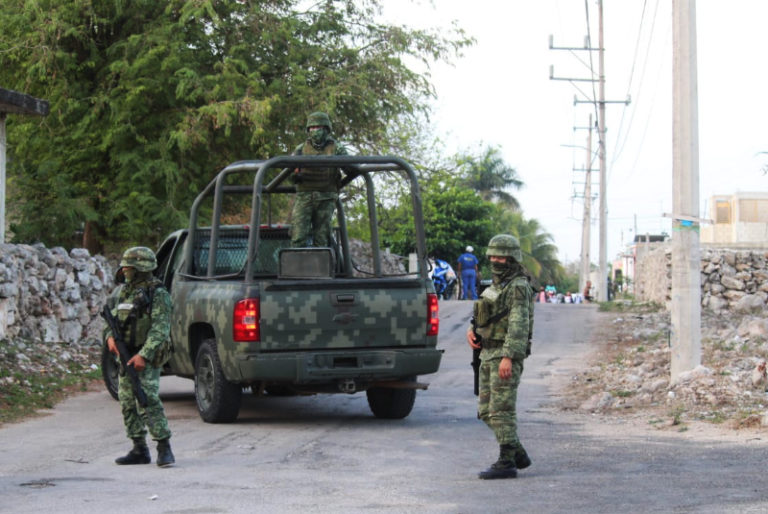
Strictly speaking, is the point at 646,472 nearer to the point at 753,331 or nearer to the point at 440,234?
the point at 753,331

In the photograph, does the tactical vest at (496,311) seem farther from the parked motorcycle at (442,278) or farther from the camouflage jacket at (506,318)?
the parked motorcycle at (442,278)

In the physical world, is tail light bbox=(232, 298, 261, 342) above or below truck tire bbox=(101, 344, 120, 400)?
above

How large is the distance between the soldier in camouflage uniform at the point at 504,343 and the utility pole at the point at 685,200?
466cm

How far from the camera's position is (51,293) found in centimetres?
1552

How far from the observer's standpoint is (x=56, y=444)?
9000 millimetres

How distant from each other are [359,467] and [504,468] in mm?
1130

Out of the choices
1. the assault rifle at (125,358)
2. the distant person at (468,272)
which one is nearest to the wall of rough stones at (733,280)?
the distant person at (468,272)

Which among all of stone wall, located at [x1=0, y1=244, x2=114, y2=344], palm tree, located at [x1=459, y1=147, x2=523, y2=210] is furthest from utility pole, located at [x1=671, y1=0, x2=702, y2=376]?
palm tree, located at [x1=459, y1=147, x2=523, y2=210]

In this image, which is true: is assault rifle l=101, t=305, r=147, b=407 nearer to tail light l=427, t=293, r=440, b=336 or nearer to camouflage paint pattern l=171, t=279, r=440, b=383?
camouflage paint pattern l=171, t=279, r=440, b=383

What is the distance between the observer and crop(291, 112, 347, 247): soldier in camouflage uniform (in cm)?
1084

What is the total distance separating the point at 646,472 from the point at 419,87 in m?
16.1

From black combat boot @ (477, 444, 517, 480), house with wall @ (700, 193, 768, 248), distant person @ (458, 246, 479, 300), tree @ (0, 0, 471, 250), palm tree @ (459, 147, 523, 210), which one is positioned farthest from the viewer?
palm tree @ (459, 147, 523, 210)

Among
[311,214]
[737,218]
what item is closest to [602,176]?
[737,218]

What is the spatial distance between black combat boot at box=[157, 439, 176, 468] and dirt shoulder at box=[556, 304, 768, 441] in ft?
13.5
